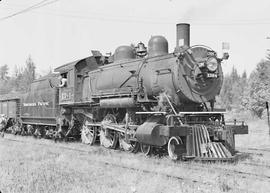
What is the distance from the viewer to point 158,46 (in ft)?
44.2

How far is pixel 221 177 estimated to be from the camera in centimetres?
859

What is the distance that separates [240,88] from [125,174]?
Answer: 120 m

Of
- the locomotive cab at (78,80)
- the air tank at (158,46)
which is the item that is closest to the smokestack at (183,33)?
the air tank at (158,46)

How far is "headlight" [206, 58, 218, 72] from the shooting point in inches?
478

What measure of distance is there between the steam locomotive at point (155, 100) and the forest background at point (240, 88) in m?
4.50

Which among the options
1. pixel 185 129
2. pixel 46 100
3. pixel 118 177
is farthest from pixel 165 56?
pixel 46 100

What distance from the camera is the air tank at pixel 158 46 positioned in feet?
44.1

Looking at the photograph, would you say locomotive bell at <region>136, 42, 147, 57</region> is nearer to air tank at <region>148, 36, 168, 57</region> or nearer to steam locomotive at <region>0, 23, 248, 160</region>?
steam locomotive at <region>0, 23, 248, 160</region>

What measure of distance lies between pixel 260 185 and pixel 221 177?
99 centimetres

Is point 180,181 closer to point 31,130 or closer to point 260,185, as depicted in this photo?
point 260,185

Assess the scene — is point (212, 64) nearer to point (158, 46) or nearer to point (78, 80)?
point (158, 46)

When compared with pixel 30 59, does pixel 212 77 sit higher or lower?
lower

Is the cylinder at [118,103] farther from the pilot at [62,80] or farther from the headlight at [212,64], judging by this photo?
the pilot at [62,80]

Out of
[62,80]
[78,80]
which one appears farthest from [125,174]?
[62,80]
